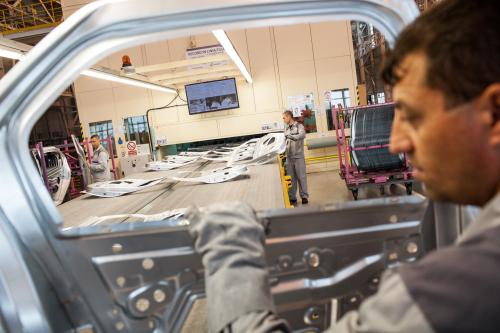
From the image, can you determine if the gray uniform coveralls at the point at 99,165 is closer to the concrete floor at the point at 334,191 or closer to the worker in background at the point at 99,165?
the worker in background at the point at 99,165

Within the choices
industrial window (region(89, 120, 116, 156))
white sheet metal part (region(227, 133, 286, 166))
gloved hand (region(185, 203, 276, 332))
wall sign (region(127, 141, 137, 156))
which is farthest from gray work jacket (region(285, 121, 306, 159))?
gloved hand (region(185, 203, 276, 332))

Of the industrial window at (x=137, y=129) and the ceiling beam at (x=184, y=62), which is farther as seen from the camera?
the industrial window at (x=137, y=129)

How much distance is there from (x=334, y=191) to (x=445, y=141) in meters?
7.82

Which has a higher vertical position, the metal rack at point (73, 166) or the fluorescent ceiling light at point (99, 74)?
the fluorescent ceiling light at point (99, 74)

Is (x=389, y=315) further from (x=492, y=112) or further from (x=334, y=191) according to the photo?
(x=334, y=191)

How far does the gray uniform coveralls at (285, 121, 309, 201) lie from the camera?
25.4ft

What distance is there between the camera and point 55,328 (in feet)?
3.48

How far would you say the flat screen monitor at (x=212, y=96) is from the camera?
32.7 ft

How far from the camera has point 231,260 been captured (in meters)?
1.02

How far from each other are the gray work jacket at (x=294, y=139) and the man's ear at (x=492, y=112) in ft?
23.1

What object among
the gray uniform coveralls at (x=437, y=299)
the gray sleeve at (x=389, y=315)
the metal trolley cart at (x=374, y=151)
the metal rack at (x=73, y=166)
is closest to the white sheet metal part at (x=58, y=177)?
the metal rack at (x=73, y=166)

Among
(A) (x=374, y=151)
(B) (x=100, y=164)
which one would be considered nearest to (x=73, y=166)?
(B) (x=100, y=164)

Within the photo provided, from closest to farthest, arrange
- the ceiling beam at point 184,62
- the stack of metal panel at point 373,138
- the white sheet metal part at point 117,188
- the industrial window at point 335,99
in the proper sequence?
the white sheet metal part at point 117,188 → the stack of metal panel at point 373,138 → the ceiling beam at point 184,62 → the industrial window at point 335,99

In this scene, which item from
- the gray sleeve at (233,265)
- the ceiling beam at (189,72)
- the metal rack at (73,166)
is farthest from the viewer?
the ceiling beam at (189,72)
